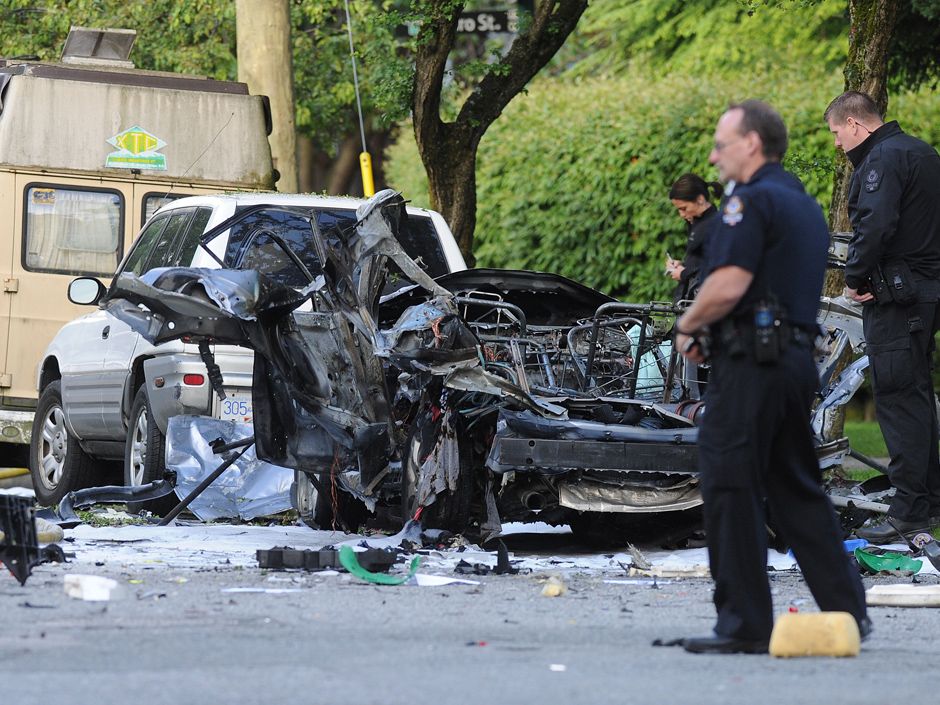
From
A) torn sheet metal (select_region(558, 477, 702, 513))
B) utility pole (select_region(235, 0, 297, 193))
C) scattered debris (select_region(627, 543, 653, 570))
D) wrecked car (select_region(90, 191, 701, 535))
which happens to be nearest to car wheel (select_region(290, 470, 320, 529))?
wrecked car (select_region(90, 191, 701, 535))

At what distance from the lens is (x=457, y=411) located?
788cm

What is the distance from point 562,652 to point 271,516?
498cm

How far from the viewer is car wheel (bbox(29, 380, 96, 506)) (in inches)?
451

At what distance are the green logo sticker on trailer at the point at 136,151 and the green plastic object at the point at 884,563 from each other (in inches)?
276

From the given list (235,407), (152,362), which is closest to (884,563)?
(235,407)

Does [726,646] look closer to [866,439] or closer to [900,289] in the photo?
[900,289]

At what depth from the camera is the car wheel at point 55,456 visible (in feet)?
37.6

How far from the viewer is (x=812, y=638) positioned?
200 inches

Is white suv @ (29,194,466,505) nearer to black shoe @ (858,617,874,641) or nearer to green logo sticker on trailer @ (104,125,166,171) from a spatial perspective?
green logo sticker on trailer @ (104,125,166,171)

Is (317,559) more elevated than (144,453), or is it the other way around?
(144,453)

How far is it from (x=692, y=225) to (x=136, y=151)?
17.4ft

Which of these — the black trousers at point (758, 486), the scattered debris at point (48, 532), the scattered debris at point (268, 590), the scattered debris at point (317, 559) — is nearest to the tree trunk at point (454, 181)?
the scattered debris at point (48, 532)

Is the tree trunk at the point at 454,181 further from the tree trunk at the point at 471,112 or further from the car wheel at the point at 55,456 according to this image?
the car wheel at the point at 55,456

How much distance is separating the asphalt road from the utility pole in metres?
8.48
